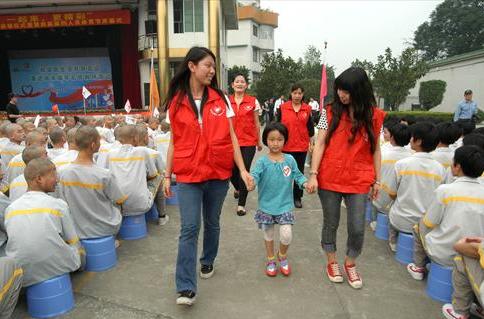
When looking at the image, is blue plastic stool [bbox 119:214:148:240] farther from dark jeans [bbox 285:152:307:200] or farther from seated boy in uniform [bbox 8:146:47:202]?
dark jeans [bbox 285:152:307:200]

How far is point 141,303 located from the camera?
2900 millimetres

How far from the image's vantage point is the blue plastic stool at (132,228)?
4.19 metres

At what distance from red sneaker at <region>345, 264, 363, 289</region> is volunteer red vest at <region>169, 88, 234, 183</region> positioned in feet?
4.41

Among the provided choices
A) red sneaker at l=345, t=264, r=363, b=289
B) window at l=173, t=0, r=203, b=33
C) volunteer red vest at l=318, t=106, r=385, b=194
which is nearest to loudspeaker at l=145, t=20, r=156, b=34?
window at l=173, t=0, r=203, b=33

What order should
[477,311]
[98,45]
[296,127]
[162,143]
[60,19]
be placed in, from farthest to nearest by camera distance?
[98,45] → [60,19] → [162,143] → [296,127] → [477,311]

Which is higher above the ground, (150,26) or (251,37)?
(251,37)

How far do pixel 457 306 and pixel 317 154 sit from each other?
4.71ft

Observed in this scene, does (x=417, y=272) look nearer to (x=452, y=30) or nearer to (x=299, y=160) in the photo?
(x=299, y=160)

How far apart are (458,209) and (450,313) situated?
2.39 feet

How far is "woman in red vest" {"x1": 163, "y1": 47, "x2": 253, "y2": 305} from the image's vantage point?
2730 mm

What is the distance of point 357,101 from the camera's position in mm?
2926

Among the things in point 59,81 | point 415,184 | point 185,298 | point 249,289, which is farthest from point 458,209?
point 59,81

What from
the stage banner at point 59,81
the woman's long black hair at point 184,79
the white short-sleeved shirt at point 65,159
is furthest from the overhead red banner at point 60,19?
the woman's long black hair at point 184,79

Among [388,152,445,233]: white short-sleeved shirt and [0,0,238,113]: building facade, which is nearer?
[388,152,445,233]: white short-sleeved shirt
